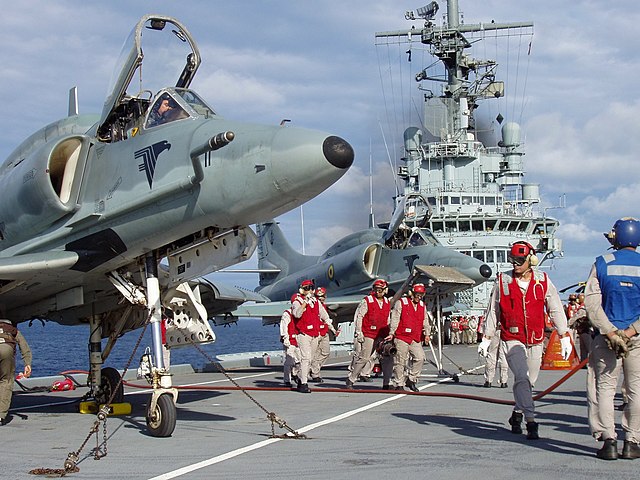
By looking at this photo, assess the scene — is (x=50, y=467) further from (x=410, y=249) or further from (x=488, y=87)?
(x=488, y=87)

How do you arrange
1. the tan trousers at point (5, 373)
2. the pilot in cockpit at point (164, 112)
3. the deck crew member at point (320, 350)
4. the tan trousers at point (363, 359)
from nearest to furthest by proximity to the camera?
the pilot in cockpit at point (164, 112) → the tan trousers at point (5, 373) → the tan trousers at point (363, 359) → the deck crew member at point (320, 350)

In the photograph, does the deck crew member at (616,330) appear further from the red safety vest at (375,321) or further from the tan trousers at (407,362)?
the red safety vest at (375,321)

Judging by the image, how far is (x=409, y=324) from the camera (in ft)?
45.9

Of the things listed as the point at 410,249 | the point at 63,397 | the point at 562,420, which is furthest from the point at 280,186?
the point at 410,249

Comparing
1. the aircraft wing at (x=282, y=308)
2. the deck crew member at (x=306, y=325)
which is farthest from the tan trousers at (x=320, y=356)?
the aircraft wing at (x=282, y=308)

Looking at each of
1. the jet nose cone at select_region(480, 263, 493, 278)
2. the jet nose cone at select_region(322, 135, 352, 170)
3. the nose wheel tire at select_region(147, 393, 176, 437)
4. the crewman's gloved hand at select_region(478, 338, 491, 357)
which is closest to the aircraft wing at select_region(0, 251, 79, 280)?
the nose wheel tire at select_region(147, 393, 176, 437)

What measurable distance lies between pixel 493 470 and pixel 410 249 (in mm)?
18812

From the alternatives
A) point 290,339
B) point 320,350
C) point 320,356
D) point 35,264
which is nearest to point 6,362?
point 35,264

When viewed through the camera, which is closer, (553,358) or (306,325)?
(306,325)

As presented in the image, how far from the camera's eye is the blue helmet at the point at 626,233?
6.91 m

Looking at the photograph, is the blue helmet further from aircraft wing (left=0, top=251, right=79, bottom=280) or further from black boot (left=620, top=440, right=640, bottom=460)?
aircraft wing (left=0, top=251, right=79, bottom=280)

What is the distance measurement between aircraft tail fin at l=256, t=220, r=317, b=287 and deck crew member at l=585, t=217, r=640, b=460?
81.8ft

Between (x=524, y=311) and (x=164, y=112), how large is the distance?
4.70 meters

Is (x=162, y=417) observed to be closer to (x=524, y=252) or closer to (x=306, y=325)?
(x=524, y=252)
